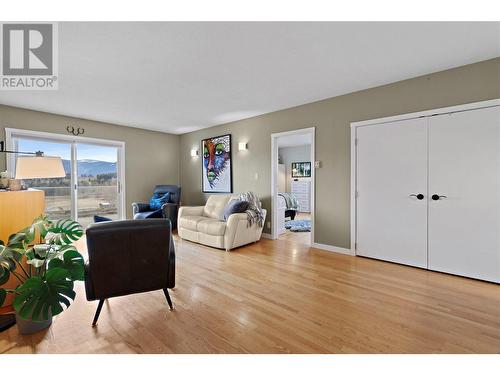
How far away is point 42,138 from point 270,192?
434cm

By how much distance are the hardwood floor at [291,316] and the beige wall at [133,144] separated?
344 centimetres

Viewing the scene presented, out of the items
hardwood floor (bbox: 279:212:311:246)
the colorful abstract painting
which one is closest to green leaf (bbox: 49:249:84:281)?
hardwood floor (bbox: 279:212:311:246)

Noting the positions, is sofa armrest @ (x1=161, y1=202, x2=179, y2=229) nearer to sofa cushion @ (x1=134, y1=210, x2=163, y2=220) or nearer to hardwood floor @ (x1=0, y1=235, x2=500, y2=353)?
sofa cushion @ (x1=134, y1=210, x2=163, y2=220)

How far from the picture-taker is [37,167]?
2.30 meters

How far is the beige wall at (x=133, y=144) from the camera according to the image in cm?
409

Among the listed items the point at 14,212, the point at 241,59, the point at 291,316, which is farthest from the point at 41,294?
the point at 241,59

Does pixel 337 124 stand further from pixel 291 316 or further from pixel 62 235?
pixel 62 235

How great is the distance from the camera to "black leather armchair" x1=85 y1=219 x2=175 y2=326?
177 centimetres

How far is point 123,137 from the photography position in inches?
212

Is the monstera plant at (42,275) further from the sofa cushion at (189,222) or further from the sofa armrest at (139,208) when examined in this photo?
the sofa armrest at (139,208)
